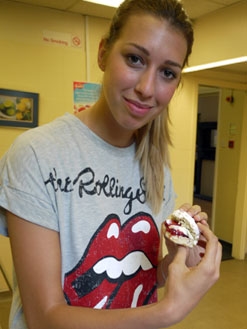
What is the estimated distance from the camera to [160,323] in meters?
0.54

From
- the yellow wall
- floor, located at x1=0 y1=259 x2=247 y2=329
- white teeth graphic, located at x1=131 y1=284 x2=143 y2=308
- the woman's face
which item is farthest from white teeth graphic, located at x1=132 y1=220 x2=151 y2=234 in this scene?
the yellow wall

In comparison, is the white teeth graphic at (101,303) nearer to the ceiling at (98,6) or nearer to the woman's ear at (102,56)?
the woman's ear at (102,56)

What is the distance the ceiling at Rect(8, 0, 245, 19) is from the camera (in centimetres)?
239

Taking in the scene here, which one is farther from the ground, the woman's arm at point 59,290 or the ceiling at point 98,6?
the ceiling at point 98,6

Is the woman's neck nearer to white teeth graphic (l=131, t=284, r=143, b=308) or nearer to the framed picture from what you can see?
white teeth graphic (l=131, t=284, r=143, b=308)

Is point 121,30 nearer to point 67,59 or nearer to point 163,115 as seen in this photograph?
point 163,115

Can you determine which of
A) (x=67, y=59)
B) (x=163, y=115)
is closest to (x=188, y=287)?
(x=163, y=115)

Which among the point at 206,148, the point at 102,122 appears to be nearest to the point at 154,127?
the point at 102,122

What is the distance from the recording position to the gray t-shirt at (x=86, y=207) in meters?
0.61

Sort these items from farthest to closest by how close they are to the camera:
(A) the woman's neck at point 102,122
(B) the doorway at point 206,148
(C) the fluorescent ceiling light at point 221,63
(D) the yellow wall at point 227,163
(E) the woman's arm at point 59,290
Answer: (B) the doorway at point 206,148, (D) the yellow wall at point 227,163, (C) the fluorescent ceiling light at point 221,63, (A) the woman's neck at point 102,122, (E) the woman's arm at point 59,290

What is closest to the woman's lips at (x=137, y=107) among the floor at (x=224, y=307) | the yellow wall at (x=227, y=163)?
the floor at (x=224, y=307)

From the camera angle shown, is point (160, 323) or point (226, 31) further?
point (226, 31)

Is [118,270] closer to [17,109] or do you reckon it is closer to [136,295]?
[136,295]

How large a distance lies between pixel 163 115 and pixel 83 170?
1.10 feet
